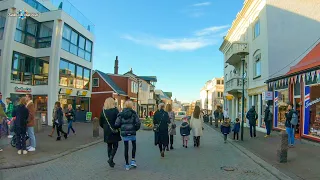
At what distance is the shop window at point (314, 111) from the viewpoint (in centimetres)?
1298

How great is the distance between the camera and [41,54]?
72.6 ft

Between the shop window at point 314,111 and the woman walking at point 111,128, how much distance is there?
965 centimetres

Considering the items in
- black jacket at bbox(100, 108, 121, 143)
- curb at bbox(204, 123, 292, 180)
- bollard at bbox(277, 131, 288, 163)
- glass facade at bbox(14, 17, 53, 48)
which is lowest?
curb at bbox(204, 123, 292, 180)

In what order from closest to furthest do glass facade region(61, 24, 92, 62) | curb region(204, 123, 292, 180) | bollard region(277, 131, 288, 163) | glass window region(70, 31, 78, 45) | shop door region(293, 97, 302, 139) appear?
curb region(204, 123, 292, 180) → bollard region(277, 131, 288, 163) → shop door region(293, 97, 302, 139) → glass facade region(61, 24, 92, 62) → glass window region(70, 31, 78, 45)

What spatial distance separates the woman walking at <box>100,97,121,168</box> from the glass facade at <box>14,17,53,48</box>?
51.5 feet

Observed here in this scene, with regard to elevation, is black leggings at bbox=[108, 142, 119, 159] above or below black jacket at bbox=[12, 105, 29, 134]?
below

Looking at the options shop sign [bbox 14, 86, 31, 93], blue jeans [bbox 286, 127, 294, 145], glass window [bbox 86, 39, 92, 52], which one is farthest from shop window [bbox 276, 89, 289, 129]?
glass window [bbox 86, 39, 92, 52]

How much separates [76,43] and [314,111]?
1935cm

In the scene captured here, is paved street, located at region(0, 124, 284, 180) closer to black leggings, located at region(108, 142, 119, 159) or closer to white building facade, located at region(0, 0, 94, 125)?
black leggings, located at region(108, 142, 119, 159)

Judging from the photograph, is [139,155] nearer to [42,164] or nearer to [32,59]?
[42,164]

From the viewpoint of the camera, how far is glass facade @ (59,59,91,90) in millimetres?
23483

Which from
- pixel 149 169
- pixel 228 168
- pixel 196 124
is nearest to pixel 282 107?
pixel 196 124

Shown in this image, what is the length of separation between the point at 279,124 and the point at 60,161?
13755 mm

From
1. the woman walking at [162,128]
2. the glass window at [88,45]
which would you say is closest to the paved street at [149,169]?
the woman walking at [162,128]
